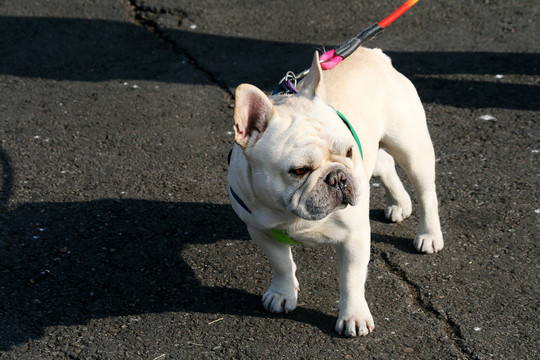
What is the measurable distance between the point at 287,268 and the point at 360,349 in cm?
61

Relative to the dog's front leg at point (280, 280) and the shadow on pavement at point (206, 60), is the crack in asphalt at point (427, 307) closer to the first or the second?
the dog's front leg at point (280, 280)

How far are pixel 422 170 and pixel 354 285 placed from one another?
98cm

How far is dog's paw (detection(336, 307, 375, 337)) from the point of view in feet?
12.3

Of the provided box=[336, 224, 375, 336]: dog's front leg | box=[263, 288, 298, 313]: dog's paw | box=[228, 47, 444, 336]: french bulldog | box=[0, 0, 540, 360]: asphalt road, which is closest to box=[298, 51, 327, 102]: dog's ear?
box=[228, 47, 444, 336]: french bulldog

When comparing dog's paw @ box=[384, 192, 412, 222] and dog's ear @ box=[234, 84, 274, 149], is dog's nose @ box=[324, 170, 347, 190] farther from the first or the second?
dog's paw @ box=[384, 192, 412, 222]

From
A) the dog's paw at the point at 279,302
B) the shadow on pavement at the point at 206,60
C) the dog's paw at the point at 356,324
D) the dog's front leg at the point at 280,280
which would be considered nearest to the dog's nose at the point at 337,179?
the dog's front leg at the point at 280,280

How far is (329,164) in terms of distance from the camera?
129 inches

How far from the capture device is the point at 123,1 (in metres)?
8.75

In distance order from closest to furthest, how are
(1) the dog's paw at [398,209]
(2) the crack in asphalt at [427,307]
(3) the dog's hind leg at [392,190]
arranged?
(2) the crack in asphalt at [427,307]
(3) the dog's hind leg at [392,190]
(1) the dog's paw at [398,209]

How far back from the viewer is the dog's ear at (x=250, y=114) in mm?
3186

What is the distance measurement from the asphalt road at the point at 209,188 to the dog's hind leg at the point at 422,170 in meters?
0.13

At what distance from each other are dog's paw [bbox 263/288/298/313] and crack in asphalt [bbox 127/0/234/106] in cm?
330

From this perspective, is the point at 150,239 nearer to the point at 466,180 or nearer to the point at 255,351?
the point at 255,351

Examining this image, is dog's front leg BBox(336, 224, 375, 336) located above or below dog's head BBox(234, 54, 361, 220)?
below
